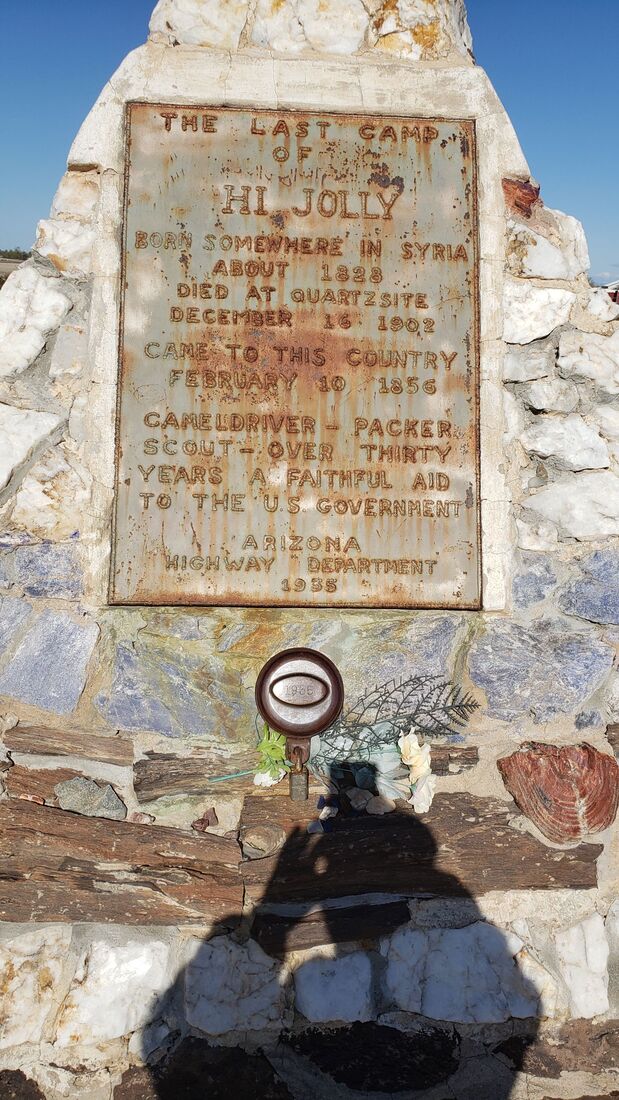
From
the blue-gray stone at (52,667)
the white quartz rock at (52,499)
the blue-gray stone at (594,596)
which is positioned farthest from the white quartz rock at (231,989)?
the blue-gray stone at (594,596)

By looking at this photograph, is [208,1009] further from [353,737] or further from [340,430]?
[340,430]

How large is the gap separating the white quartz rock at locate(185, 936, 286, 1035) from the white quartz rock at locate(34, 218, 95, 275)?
2.41 m

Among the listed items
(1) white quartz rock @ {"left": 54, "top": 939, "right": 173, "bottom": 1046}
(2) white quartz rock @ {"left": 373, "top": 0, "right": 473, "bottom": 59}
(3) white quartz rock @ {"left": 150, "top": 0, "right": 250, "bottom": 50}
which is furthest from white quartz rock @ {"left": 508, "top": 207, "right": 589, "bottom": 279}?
(1) white quartz rock @ {"left": 54, "top": 939, "right": 173, "bottom": 1046}

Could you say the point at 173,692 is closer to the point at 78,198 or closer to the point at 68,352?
the point at 68,352

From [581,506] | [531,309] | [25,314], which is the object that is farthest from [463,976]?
[25,314]

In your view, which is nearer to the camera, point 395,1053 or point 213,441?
point 395,1053

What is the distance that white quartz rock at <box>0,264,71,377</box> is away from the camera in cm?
268

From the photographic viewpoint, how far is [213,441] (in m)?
2.70

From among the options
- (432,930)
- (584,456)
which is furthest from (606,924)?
(584,456)

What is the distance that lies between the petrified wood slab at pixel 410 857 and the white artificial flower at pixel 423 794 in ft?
0.09

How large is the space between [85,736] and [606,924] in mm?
1965

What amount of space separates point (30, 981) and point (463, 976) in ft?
4.72

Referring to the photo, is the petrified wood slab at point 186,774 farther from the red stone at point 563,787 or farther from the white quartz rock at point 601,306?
the white quartz rock at point 601,306

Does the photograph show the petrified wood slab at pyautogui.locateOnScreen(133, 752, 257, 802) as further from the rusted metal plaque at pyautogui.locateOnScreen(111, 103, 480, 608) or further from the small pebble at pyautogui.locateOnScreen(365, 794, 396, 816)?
the rusted metal plaque at pyautogui.locateOnScreen(111, 103, 480, 608)
